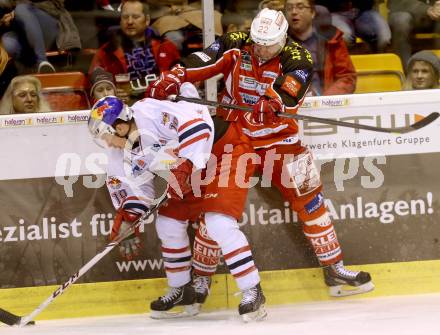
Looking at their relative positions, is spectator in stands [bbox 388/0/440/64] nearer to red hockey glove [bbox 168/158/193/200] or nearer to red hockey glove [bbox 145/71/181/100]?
red hockey glove [bbox 145/71/181/100]

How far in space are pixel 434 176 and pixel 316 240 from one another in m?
0.67

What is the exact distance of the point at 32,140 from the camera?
489 centimetres

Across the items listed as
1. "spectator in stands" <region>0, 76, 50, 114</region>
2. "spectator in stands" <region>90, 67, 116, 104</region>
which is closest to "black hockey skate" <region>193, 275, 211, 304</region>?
"spectator in stands" <region>90, 67, 116, 104</region>

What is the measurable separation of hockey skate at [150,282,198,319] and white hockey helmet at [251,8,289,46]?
3.80ft

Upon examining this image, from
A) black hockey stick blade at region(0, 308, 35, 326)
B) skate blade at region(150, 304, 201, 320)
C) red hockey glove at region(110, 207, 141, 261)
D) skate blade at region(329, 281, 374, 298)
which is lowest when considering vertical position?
skate blade at region(150, 304, 201, 320)

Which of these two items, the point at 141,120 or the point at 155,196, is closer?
the point at 141,120

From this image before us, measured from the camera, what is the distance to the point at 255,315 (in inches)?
181

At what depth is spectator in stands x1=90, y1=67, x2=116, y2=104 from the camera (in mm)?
4891

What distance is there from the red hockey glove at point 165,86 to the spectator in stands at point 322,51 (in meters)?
0.68

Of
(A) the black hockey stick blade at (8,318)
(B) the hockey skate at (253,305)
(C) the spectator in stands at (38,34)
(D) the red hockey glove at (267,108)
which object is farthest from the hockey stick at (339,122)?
(A) the black hockey stick blade at (8,318)

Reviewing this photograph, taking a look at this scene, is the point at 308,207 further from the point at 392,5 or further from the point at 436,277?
the point at 392,5

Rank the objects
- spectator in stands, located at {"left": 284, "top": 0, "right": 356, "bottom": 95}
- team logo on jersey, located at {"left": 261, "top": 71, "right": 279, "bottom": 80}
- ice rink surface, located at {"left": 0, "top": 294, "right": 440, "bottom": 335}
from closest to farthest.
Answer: ice rink surface, located at {"left": 0, "top": 294, "right": 440, "bottom": 335}
team logo on jersey, located at {"left": 261, "top": 71, "right": 279, "bottom": 80}
spectator in stands, located at {"left": 284, "top": 0, "right": 356, "bottom": 95}

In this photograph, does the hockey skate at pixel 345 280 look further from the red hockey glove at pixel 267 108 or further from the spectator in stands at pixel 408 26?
the spectator in stands at pixel 408 26

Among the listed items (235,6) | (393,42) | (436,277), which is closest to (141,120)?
(235,6)
